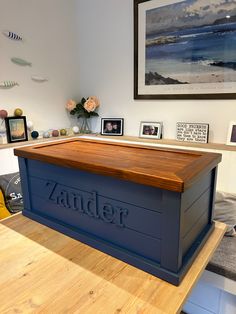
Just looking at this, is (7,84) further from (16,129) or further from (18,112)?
(16,129)

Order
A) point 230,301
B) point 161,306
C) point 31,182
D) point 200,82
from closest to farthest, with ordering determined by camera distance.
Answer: point 161,306 → point 31,182 → point 230,301 → point 200,82

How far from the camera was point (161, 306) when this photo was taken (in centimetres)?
68

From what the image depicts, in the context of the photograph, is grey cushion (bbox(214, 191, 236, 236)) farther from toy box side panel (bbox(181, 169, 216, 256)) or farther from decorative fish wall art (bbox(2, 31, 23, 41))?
decorative fish wall art (bbox(2, 31, 23, 41))

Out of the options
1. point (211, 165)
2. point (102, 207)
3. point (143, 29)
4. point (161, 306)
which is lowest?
point (161, 306)

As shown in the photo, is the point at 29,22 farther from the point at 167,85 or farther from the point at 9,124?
the point at 167,85

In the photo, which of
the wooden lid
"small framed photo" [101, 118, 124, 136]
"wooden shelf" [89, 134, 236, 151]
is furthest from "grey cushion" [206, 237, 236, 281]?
"small framed photo" [101, 118, 124, 136]

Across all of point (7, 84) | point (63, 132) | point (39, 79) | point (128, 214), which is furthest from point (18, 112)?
point (128, 214)

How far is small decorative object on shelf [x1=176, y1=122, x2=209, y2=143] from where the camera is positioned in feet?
6.88

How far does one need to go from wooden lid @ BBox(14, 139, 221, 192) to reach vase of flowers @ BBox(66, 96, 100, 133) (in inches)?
58.3

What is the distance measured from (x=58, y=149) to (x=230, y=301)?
1244 millimetres

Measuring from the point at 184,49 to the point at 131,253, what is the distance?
1.84 meters

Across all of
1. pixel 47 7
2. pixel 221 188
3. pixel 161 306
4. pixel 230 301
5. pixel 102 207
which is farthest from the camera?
pixel 47 7

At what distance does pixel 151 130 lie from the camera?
7.88 feet

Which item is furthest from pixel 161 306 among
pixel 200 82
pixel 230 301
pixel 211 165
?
pixel 200 82
